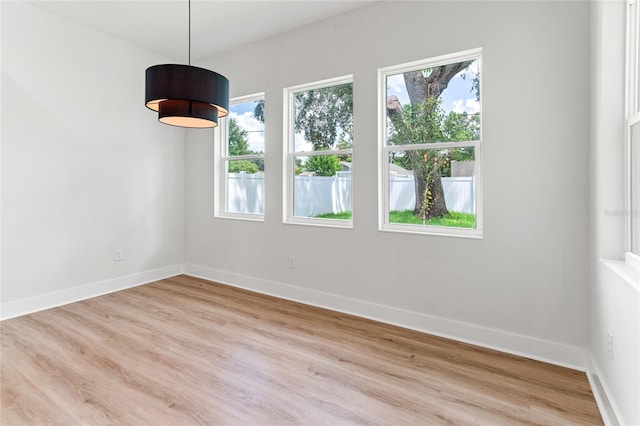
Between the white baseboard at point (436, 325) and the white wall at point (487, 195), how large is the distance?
11mm

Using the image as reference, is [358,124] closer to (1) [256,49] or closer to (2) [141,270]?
(1) [256,49]

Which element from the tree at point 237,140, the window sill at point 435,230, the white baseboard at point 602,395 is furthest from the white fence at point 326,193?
the white baseboard at point 602,395

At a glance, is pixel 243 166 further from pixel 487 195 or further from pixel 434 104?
pixel 487 195

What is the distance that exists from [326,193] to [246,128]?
1.54 meters

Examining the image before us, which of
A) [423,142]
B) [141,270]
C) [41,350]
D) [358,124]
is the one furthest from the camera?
[141,270]

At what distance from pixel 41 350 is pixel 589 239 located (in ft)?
13.5

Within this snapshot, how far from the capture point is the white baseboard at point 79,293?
10.4 feet

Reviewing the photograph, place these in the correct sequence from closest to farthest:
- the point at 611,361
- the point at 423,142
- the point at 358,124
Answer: the point at 611,361
the point at 423,142
the point at 358,124

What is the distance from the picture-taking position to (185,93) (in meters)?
1.96

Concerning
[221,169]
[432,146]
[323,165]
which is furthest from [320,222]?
[221,169]

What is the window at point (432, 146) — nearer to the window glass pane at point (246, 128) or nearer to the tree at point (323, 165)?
the tree at point (323, 165)

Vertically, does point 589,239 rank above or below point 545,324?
above

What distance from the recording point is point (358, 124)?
3.20 meters

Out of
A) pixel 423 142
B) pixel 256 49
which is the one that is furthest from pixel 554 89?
pixel 256 49
